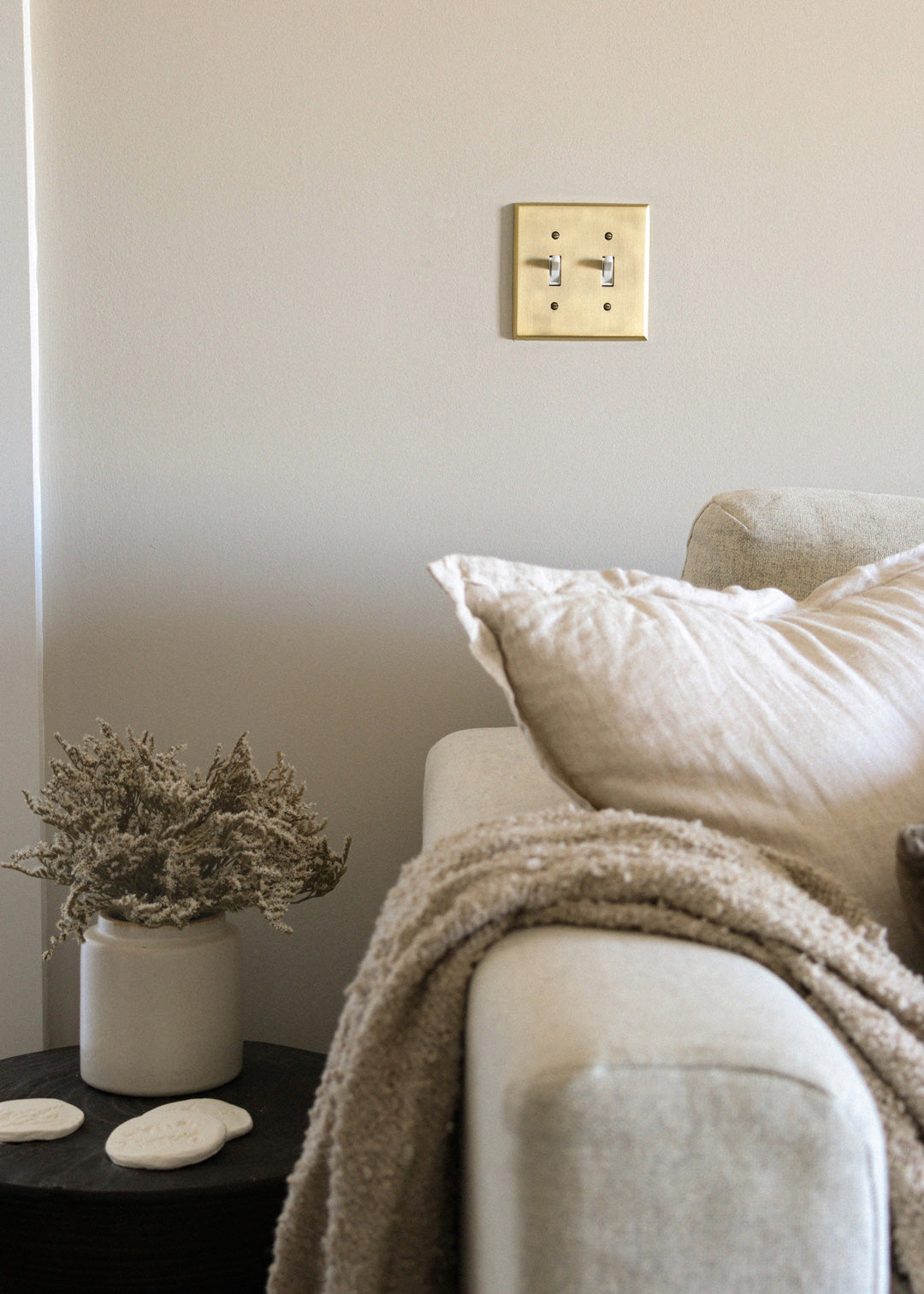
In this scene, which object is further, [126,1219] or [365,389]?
[365,389]

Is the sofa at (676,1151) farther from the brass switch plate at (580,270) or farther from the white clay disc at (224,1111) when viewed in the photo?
the brass switch plate at (580,270)

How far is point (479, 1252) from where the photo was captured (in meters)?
0.48

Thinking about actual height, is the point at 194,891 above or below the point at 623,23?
below

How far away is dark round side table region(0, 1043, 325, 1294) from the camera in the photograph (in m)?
0.83

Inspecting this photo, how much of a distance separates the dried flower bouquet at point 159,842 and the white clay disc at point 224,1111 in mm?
158

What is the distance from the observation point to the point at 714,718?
27.8 inches

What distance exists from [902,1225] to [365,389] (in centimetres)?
110

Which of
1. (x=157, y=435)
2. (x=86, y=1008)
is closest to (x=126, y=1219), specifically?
(x=86, y=1008)

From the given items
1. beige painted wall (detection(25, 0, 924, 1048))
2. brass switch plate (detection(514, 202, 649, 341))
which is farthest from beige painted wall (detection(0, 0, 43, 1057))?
brass switch plate (detection(514, 202, 649, 341))

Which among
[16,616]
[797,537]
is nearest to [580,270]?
[797,537]

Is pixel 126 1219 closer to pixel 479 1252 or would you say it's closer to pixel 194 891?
pixel 194 891

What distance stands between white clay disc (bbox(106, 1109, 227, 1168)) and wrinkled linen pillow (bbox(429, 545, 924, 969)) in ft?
→ 1.47

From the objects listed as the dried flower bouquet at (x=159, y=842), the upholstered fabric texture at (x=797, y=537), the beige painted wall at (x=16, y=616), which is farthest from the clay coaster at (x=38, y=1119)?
the upholstered fabric texture at (x=797, y=537)

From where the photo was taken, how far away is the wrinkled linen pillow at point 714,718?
69 cm
